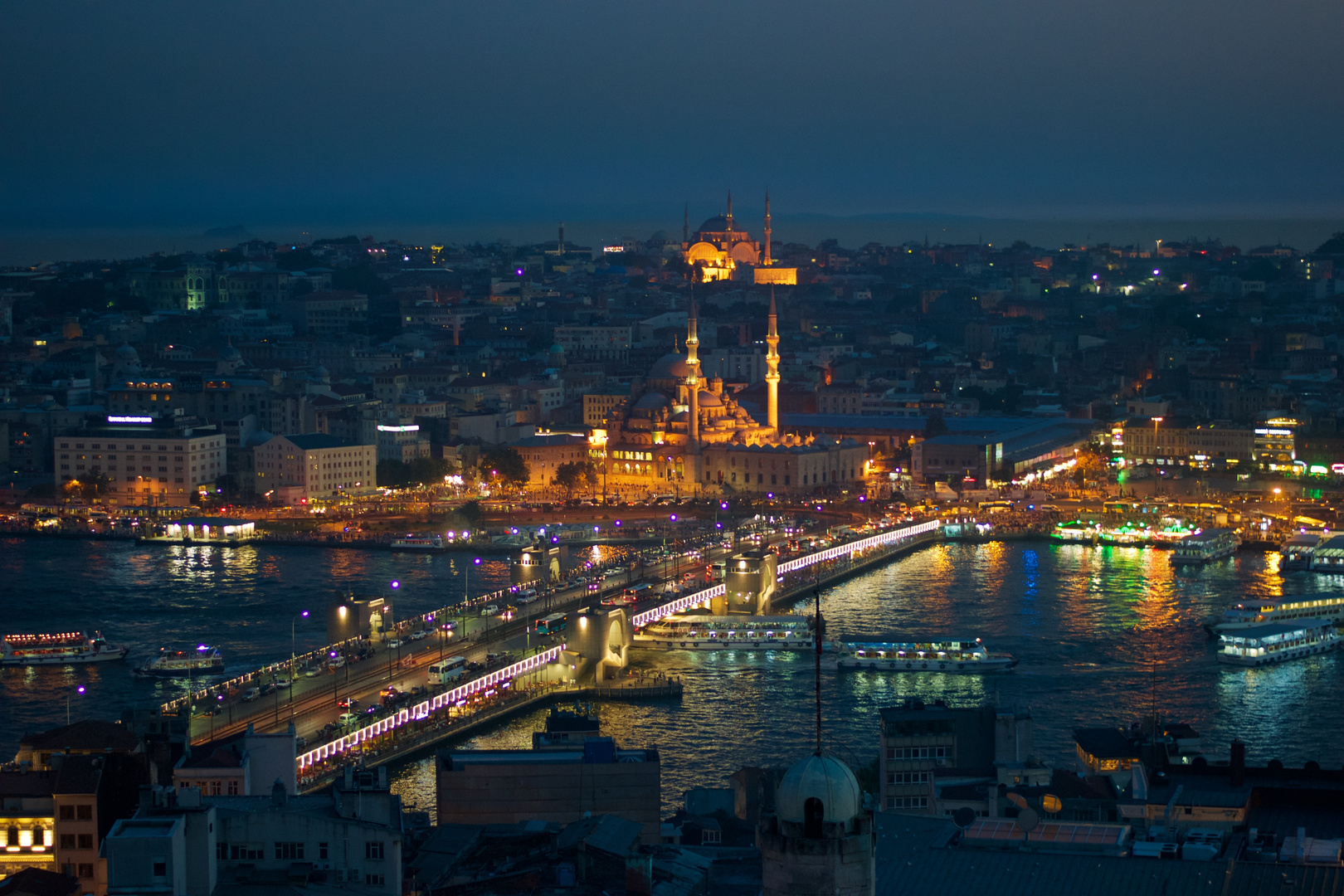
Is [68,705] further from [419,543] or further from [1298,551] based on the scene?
[1298,551]

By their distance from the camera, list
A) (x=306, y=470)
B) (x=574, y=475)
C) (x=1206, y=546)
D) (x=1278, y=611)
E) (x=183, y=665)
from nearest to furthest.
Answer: (x=183, y=665) → (x=1278, y=611) → (x=1206, y=546) → (x=306, y=470) → (x=574, y=475)


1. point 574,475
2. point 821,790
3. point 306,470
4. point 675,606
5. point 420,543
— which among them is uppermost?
point 821,790

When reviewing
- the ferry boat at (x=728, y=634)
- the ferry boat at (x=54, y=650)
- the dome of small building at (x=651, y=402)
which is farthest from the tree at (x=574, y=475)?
the ferry boat at (x=54, y=650)

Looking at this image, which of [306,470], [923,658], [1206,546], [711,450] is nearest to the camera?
[923,658]

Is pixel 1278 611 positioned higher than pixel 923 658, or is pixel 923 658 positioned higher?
pixel 1278 611

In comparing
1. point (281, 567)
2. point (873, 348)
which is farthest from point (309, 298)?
point (281, 567)

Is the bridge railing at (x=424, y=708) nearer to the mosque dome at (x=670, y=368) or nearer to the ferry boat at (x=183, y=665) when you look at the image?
the ferry boat at (x=183, y=665)

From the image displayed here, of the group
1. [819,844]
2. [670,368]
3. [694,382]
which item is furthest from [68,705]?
[670,368]

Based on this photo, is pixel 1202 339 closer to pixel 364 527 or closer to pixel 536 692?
pixel 364 527
